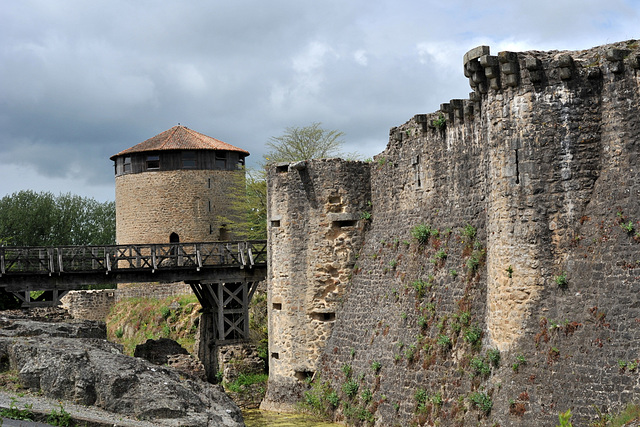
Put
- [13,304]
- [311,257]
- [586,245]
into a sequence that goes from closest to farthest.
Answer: [586,245], [311,257], [13,304]

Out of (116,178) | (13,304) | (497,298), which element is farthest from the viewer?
(116,178)

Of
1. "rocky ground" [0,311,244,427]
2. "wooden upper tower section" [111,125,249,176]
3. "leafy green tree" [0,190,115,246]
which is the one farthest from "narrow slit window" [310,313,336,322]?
"leafy green tree" [0,190,115,246]

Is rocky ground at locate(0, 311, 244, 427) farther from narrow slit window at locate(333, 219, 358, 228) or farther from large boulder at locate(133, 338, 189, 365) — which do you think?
large boulder at locate(133, 338, 189, 365)

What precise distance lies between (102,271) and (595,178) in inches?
706

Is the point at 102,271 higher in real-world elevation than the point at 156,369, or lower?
higher

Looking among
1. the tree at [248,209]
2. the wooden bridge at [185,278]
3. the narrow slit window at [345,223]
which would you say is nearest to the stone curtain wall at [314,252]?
the narrow slit window at [345,223]

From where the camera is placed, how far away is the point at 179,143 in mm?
42438

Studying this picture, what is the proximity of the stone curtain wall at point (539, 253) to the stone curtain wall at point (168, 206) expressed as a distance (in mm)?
26411

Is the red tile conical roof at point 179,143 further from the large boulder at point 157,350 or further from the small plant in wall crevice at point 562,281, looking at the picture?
the small plant in wall crevice at point 562,281

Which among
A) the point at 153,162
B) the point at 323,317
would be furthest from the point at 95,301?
the point at 323,317

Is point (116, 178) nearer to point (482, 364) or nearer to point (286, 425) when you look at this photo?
point (286, 425)

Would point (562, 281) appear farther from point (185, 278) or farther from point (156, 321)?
point (156, 321)

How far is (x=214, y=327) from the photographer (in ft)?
91.7

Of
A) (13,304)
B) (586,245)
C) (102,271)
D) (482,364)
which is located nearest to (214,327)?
(102,271)
